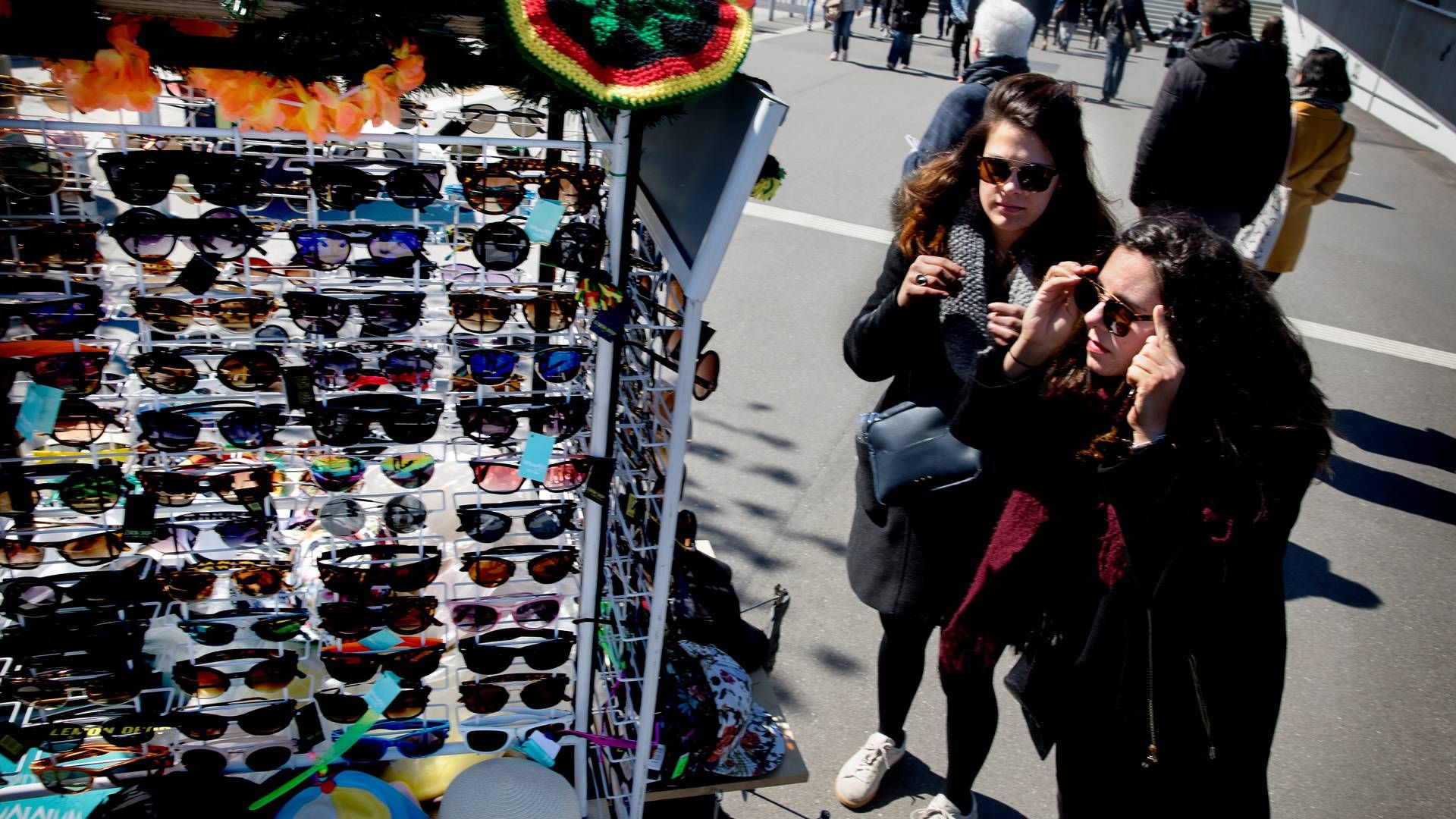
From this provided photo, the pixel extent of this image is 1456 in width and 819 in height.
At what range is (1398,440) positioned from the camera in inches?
229

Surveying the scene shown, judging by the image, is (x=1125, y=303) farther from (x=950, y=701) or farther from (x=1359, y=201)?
(x=1359, y=201)

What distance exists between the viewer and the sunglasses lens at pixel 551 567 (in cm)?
212

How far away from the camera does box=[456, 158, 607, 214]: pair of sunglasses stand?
5.96 feet

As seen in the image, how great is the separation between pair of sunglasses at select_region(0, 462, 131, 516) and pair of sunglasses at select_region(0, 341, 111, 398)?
146 millimetres

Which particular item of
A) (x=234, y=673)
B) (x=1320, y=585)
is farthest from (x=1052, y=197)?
(x=1320, y=585)

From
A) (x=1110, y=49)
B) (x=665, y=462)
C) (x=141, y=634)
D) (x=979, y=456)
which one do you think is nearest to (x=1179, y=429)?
(x=979, y=456)

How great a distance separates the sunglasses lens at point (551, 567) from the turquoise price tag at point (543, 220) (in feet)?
2.24

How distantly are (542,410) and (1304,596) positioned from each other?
12.5 feet

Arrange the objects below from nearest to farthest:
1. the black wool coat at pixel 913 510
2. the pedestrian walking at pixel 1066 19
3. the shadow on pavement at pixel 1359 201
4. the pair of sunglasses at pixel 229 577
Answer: the pair of sunglasses at pixel 229 577 → the black wool coat at pixel 913 510 → the shadow on pavement at pixel 1359 201 → the pedestrian walking at pixel 1066 19

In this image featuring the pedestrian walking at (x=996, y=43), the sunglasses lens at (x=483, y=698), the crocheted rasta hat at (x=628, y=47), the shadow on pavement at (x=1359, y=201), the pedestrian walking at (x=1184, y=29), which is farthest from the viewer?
the pedestrian walking at (x=1184, y=29)

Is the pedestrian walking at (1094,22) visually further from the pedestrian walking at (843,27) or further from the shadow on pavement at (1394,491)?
the shadow on pavement at (1394,491)

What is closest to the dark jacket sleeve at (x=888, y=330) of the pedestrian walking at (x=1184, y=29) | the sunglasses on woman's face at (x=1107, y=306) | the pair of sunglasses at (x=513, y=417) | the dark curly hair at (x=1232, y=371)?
the sunglasses on woman's face at (x=1107, y=306)

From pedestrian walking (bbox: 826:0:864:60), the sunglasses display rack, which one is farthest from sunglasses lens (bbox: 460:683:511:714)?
pedestrian walking (bbox: 826:0:864:60)

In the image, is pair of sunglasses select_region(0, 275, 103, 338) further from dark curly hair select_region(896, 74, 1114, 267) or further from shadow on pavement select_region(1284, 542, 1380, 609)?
shadow on pavement select_region(1284, 542, 1380, 609)
